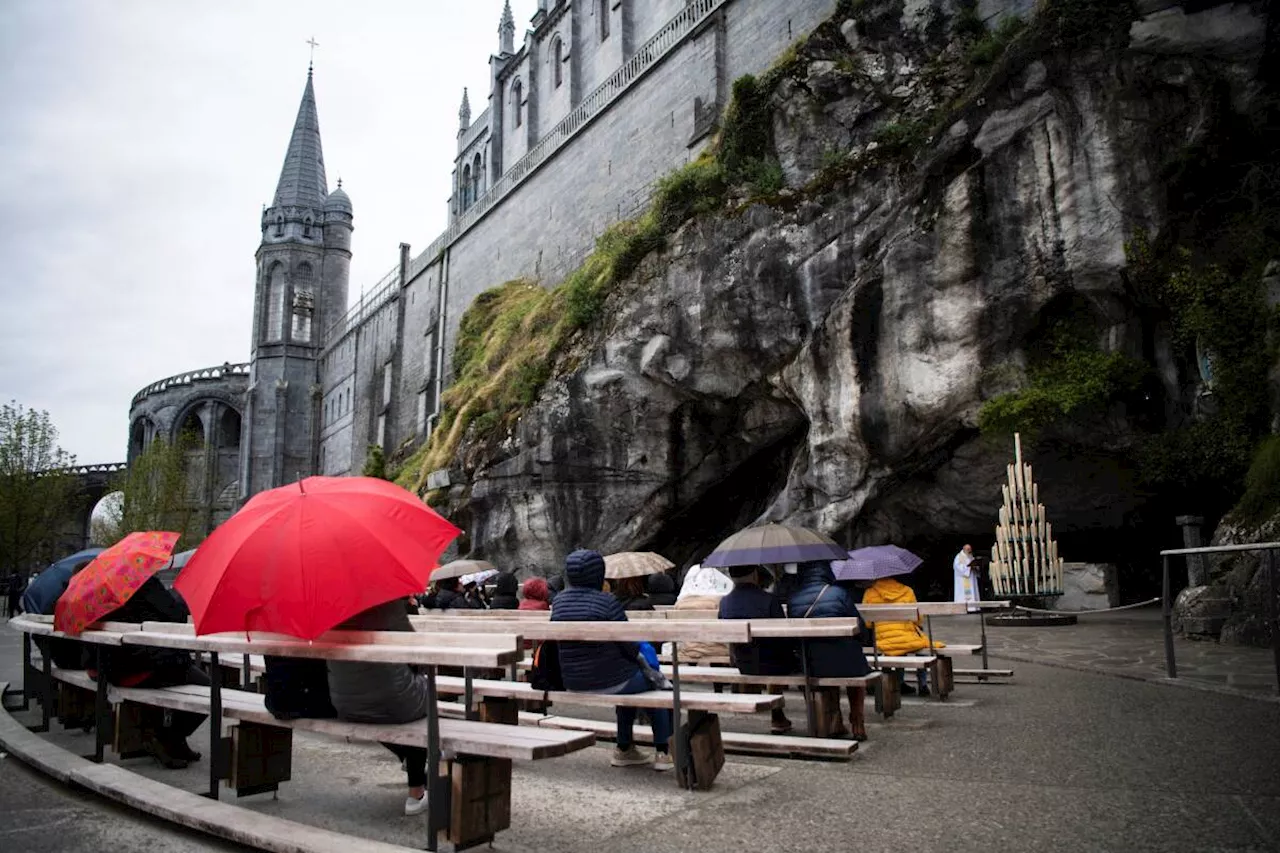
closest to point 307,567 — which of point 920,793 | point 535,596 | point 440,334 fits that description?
point 920,793

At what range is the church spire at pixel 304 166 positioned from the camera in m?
54.8

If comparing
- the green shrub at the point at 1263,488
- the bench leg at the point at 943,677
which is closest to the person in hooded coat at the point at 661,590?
the bench leg at the point at 943,677

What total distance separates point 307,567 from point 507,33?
4624 centimetres

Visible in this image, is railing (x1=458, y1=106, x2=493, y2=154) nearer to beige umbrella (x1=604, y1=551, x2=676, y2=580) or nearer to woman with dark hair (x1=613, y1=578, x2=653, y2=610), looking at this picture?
beige umbrella (x1=604, y1=551, x2=676, y2=580)

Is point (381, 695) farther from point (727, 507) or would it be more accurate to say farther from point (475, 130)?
point (475, 130)

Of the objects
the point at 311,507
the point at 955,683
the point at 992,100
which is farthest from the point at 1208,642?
the point at 311,507

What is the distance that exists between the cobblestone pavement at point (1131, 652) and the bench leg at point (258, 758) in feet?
20.8

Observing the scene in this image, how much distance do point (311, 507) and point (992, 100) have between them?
47.4 feet

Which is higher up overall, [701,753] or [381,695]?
[381,695]

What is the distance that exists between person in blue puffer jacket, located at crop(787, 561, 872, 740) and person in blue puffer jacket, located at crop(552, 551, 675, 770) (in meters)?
1.16

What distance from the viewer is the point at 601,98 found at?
2714 centimetres

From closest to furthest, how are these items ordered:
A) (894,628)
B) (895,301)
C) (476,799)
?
(476,799), (894,628), (895,301)

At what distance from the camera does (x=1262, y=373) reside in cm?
1280

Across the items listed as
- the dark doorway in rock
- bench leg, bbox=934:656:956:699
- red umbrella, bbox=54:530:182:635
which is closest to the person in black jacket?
red umbrella, bbox=54:530:182:635
